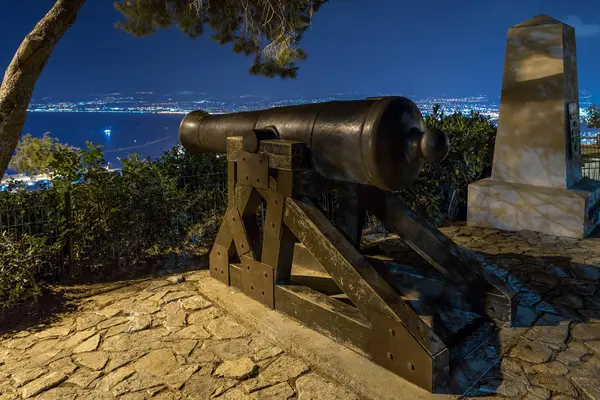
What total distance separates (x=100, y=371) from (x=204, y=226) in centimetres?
314

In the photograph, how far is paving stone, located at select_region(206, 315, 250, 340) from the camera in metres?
3.44

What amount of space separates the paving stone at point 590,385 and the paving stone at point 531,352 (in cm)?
24

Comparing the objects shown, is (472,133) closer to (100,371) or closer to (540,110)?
(540,110)

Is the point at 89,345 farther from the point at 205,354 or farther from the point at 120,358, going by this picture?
the point at 205,354

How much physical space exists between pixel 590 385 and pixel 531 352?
0.41m

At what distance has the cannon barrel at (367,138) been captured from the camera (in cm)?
286

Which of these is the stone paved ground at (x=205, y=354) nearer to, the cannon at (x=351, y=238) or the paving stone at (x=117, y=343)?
the paving stone at (x=117, y=343)

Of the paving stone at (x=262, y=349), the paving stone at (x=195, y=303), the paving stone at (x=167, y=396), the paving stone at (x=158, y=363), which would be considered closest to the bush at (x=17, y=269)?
the paving stone at (x=195, y=303)

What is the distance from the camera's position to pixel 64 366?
310cm

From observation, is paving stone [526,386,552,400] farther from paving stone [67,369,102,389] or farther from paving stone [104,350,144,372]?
paving stone [67,369,102,389]

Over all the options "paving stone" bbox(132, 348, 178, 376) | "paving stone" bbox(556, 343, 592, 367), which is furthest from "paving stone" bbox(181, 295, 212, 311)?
"paving stone" bbox(556, 343, 592, 367)

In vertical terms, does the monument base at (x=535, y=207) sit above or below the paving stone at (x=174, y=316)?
above

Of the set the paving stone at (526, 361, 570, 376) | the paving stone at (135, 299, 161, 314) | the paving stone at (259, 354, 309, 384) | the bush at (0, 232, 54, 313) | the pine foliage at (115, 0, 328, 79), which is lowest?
the paving stone at (259, 354, 309, 384)

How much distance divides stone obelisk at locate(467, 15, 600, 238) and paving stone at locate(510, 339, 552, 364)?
3.40m
